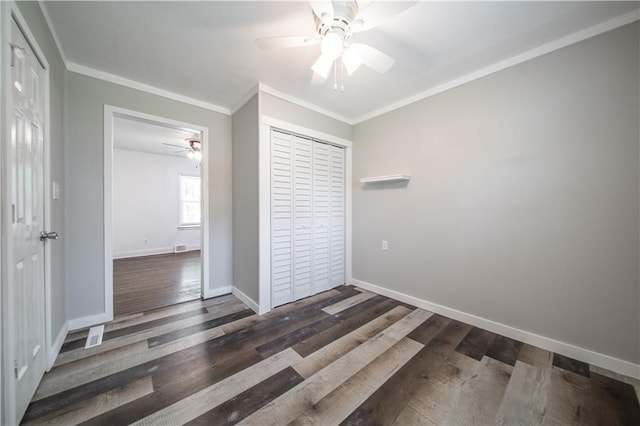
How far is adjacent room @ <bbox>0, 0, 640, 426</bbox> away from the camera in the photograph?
135cm

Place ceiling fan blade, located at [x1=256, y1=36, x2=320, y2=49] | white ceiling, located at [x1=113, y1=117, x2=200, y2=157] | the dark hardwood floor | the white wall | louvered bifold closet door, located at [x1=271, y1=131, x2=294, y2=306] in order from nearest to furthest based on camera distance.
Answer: ceiling fan blade, located at [x1=256, y1=36, x2=320, y2=49] → louvered bifold closet door, located at [x1=271, y1=131, x2=294, y2=306] → the dark hardwood floor → white ceiling, located at [x1=113, y1=117, x2=200, y2=157] → the white wall

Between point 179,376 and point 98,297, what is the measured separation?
4.63 ft

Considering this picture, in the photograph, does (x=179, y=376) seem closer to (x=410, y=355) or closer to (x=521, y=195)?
(x=410, y=355)

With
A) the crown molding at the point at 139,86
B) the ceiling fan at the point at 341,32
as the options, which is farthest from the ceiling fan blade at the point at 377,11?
the crown molding at the point at 139,86

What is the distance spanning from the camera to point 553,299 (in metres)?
1.85

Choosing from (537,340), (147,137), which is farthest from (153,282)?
(537,340)

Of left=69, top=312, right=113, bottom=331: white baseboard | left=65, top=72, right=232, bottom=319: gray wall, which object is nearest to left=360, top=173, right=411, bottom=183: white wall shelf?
left=65, top=72, right=232, bottom=319: gray wall

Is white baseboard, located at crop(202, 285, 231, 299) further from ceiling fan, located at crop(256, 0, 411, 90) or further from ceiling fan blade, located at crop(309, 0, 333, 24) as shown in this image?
ceiling fan blade, located at crop(309, 0, 333, 24)

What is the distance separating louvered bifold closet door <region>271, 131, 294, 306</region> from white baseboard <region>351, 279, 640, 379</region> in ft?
4.66

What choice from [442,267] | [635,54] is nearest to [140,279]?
[442,267]

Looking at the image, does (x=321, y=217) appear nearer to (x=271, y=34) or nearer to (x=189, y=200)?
(x=271, y=34)

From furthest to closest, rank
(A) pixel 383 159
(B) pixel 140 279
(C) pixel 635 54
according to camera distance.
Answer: (B) pixel 140 279 → (A) pixel 383 159 → (C) pixel 635 54

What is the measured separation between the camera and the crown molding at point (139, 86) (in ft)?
7.00

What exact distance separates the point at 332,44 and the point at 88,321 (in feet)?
10.4
